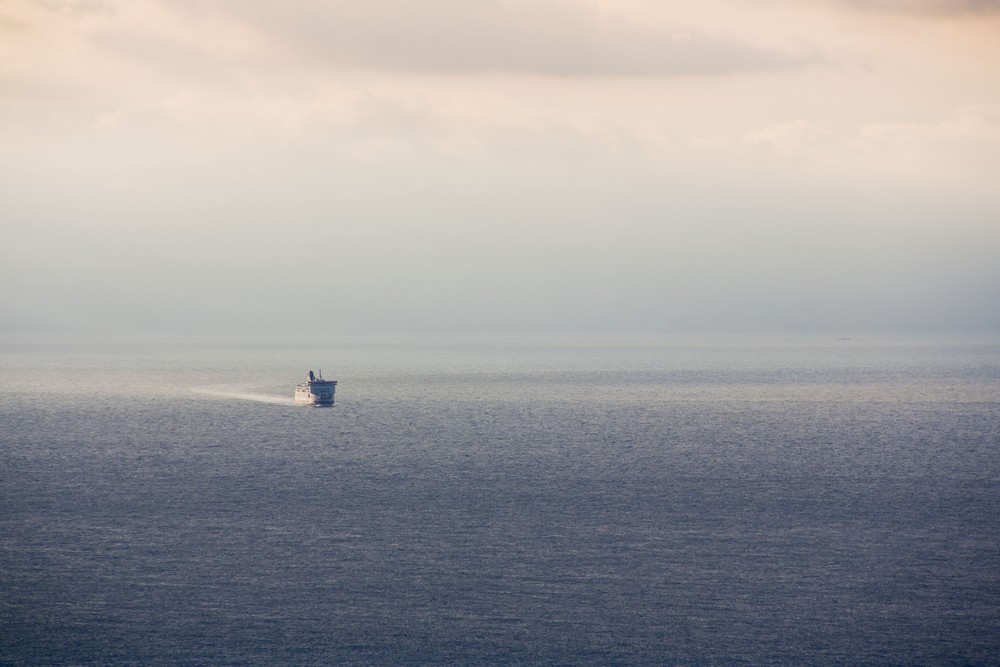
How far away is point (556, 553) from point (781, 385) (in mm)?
150912

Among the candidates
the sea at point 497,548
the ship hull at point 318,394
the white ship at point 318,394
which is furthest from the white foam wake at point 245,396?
the sea at point 497,548

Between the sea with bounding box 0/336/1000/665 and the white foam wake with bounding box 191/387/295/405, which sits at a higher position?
the white foam wake with bounding box 191/387/295/405

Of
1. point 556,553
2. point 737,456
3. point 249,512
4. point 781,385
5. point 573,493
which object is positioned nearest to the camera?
point 556,553

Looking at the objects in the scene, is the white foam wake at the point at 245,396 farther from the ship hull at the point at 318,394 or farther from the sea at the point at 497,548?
the sea at the point at 497,548

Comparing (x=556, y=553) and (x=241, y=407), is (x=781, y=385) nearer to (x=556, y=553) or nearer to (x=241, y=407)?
(x=241, y=407)

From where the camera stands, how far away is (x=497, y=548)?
50.8 m

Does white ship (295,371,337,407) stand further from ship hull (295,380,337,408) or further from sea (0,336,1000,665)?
sea (0,336,1000,665)

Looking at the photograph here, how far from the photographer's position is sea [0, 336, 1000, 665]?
3888 cm

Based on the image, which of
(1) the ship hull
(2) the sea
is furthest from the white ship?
(2) the sea

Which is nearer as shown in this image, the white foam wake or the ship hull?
the ship hull

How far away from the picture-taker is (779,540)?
53.0m

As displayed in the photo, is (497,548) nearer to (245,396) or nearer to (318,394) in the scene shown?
(318,394)

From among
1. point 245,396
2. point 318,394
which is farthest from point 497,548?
point 245,396

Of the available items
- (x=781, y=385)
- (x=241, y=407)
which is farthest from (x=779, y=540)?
(x=781, y=385)
